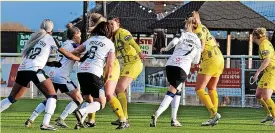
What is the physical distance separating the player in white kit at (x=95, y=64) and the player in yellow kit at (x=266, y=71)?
3657 mm

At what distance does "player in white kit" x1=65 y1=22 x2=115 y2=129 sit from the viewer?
10.3m

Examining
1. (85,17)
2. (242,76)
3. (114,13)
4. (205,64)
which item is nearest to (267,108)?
(205,64)

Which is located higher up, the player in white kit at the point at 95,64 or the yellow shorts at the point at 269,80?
the player in white kit at the point at 95,64

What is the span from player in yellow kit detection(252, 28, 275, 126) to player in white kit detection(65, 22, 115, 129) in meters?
3.66

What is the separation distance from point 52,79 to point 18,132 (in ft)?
5.16

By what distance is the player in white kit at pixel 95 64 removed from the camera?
1026cm

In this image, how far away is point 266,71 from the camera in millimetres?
13328

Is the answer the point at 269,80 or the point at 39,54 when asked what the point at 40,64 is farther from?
the point at 269,80

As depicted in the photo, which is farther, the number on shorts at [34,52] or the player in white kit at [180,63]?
the player in white kit at [180,63]

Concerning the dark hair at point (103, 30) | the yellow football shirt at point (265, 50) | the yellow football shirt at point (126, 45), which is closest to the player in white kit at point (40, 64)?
the dark hair at point (103, 30)

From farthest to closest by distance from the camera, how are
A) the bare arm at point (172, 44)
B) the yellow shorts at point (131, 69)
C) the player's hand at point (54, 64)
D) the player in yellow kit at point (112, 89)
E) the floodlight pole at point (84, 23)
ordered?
the floodlight pole at point (84, 23) → the yellow shorts at point (131, 69) → the bare arm at point (172, 44) → the player in yellow kit at point (112, 89) → the player's hand at point (54, 64)

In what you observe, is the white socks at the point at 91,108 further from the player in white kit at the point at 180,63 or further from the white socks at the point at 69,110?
the player in white kit at the point at 180,63

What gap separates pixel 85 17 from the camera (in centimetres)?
2367

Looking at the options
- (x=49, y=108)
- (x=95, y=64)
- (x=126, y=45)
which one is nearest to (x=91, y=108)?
(x=95, y=64)
